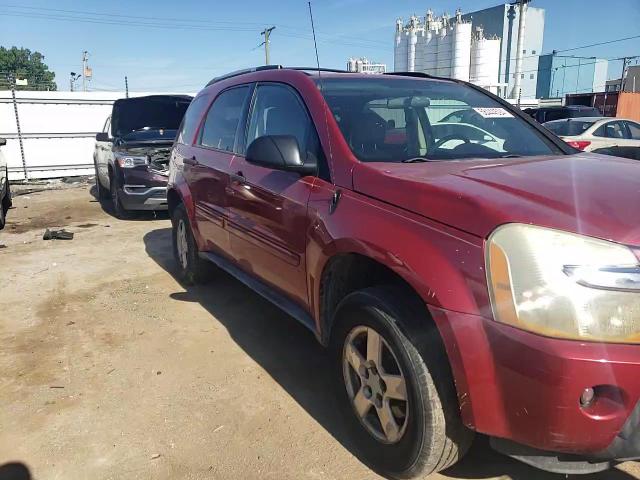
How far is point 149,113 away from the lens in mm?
9828

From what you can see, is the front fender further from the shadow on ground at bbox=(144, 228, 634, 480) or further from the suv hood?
the shadow on ground at bbox=(144, 228, 634, 480)

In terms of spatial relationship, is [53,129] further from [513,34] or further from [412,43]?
[513,34]

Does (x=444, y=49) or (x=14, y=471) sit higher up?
(x=444, y=49)

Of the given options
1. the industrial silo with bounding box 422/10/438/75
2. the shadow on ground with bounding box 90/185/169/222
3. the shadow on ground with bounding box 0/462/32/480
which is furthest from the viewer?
the industrial silo with bounding box 422/10/438/75

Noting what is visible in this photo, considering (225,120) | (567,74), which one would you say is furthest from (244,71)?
(567,74)

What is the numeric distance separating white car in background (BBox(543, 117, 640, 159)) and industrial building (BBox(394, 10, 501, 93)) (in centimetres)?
3238

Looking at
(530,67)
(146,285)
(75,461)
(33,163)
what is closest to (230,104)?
(146,285)

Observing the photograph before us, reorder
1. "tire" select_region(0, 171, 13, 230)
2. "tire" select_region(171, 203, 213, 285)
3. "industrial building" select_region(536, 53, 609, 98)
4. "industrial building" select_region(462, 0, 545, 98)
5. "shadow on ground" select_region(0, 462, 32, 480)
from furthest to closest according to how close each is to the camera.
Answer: "industrial building" select_region(536, 53, 609, 98) < "industrial building" select_region(462, 0, 545, 98) < "tire" select_region(0, 171, 13, 230) < "tire" select_region(171, 203, 213, 285) < "shadow on ground" select_region(0, 462, 32, 480)

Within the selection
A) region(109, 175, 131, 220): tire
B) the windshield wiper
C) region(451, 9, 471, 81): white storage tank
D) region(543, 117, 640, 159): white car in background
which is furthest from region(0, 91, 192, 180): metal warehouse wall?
region(451, 9, 471, 81): white storage tank

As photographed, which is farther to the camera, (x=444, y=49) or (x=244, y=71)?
(x=444, y=49)

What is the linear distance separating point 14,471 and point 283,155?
199cm

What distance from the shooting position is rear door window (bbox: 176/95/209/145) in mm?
4750

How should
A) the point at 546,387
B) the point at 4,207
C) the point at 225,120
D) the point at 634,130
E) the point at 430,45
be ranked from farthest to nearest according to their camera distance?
1. the point at 430,45
2. the point at 634,130
3. the point at 4,207
4. the point at 225,120
5. the point at 546,387

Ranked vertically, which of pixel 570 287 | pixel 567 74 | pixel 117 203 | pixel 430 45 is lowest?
pixel 117 203
